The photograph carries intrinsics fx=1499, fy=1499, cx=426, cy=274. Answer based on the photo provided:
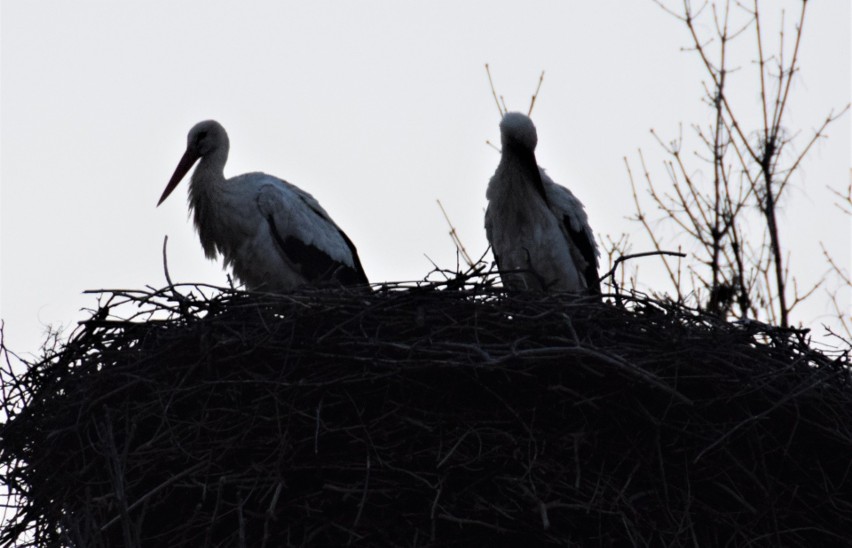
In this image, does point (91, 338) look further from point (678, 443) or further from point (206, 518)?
point (678, 443)

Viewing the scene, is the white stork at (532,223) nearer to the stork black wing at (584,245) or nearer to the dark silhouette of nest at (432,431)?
the stork black wing at (584,245)

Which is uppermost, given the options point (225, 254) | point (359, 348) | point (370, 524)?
point (225, 254)

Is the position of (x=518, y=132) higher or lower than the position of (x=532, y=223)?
higher

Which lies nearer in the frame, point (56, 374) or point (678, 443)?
point (678, 443)

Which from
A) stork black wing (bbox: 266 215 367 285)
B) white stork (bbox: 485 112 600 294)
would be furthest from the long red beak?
white stork (bbox: 485 112 600 294)

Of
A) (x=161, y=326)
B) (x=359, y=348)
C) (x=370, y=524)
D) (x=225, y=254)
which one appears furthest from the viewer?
(x=225, y=254)

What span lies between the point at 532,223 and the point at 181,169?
1539 mm

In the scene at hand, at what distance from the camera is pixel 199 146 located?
21.0 feet

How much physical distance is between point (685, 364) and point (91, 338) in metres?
1.73

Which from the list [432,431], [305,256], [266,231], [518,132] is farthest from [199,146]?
[432,431]

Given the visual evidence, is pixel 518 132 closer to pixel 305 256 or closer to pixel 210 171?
pixel 305 256

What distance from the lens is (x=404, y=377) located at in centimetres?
404

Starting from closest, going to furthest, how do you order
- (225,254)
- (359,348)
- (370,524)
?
1. (370,524)
2. (359,348)
3. (225,254)

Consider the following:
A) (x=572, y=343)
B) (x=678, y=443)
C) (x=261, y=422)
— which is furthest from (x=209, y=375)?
(x=678, y=443)
